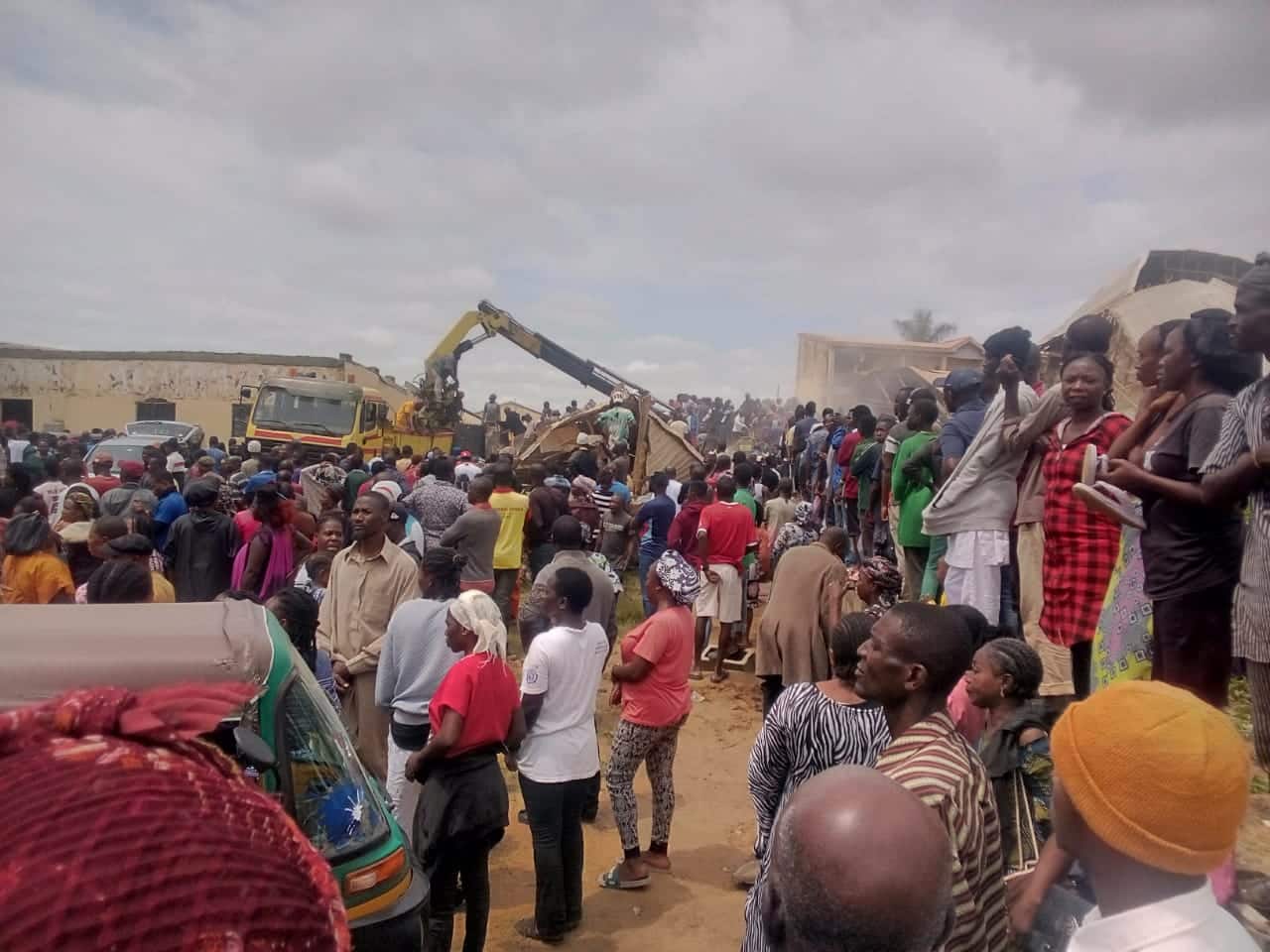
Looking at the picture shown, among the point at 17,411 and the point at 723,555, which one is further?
the point at 17,411

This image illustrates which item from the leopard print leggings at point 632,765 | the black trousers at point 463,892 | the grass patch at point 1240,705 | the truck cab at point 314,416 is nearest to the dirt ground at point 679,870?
the leopard print leggings at point 632,765

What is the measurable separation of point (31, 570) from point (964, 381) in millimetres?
5724

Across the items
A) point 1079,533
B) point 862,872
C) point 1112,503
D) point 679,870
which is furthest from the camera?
point 679,870

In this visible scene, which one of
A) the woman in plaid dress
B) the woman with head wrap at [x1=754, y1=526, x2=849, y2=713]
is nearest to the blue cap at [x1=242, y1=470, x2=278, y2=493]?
the woman with head wrap at [x1=754, y1=526, x2=849, y2=713]

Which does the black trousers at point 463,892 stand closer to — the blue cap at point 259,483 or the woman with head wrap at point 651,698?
the woman with head wrap at point 651,698

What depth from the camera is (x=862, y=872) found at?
4.56 feet

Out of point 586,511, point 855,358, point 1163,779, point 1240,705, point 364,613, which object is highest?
point 855,358

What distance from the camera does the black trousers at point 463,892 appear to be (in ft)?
12.6

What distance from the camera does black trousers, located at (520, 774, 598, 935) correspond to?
168 inches

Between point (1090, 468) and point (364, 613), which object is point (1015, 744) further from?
point (364, 613)

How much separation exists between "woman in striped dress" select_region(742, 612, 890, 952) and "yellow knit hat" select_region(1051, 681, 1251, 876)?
51.2 inches

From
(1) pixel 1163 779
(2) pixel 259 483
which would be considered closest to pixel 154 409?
(2) pixel 259 483

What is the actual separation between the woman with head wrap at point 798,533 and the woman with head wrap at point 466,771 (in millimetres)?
3392

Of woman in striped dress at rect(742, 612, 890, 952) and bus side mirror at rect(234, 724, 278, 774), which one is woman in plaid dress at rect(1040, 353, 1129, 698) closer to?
woman in striped dress at rect(742, 612, 890, 952)
